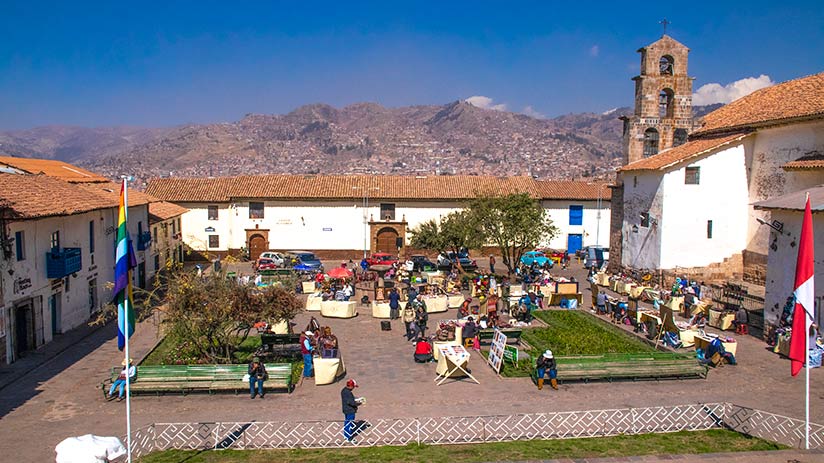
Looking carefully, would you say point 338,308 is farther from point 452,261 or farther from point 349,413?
point 452,261

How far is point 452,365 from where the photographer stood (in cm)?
1609

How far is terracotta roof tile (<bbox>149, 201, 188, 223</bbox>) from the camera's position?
3456 centimetres

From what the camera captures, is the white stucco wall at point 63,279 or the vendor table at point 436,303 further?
the vendor table at point 436,303

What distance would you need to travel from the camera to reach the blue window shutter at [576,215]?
44906 mm

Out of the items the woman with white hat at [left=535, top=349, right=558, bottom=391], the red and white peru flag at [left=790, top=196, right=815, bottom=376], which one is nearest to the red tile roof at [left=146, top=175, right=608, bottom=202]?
the woman with white hat at [left=535, top=349, right=558, bottom=391]

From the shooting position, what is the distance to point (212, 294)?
16500mm

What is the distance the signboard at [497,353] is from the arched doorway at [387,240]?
2557 centimetres

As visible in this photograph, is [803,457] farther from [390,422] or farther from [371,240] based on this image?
[371,240]

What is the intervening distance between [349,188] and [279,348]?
26.2 metres

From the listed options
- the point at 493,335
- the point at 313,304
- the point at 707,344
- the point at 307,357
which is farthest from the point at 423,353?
the point at 313,304

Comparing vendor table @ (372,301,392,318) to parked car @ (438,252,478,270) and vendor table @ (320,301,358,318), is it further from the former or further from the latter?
parked car @ (438,252,478,270)

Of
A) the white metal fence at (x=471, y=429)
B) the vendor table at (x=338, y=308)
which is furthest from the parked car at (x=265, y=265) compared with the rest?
the white metal fence at (x=471, y=429)

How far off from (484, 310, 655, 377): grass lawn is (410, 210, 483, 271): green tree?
7902mm

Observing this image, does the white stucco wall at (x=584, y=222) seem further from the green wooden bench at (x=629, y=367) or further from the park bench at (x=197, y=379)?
the park bench at (x=197, y=379)
